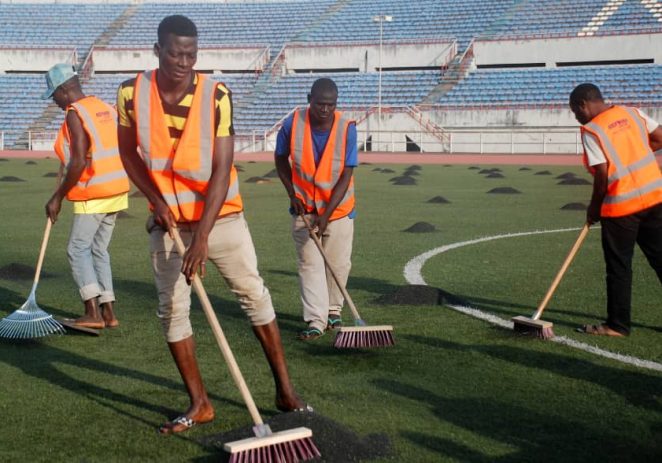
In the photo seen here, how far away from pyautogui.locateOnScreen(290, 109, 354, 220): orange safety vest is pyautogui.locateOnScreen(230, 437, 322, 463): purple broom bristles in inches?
119

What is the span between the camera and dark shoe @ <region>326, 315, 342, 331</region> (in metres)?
7.15

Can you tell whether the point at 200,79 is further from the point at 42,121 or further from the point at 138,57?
the point at 138,57

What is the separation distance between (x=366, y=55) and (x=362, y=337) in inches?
1833

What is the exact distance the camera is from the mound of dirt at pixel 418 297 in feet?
26.1

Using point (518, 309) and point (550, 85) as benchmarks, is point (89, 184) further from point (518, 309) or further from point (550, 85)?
point (550, 85)

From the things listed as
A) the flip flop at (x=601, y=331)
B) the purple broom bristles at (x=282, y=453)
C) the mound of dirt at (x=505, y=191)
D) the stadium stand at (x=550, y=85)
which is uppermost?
the stadium stand at (x=550, y=85)

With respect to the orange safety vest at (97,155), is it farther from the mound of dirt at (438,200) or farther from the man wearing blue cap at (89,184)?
the mound of dirt at (438,200)

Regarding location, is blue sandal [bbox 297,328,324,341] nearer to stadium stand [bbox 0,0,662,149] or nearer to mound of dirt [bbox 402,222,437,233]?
mound of dirt [bbox 402,222,437,233]

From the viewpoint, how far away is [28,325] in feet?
22.2

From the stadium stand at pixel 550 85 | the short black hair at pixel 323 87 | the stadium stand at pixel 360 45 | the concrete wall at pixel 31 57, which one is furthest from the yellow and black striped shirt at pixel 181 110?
the concrete wall at pixel 31 57

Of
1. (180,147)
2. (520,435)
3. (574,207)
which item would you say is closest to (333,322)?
(520,435)

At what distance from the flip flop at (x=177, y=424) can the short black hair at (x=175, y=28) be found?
181 centimetres

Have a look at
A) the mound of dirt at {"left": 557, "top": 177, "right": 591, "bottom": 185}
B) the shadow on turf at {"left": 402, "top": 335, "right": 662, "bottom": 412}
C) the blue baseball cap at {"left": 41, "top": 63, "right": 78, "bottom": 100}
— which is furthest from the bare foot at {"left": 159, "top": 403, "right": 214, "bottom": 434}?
the mound of dirt at {"left": 557, "top": 177, "right": 591, "bottom": 185}

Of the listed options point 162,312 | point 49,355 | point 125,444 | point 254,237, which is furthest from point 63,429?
point 254,237
